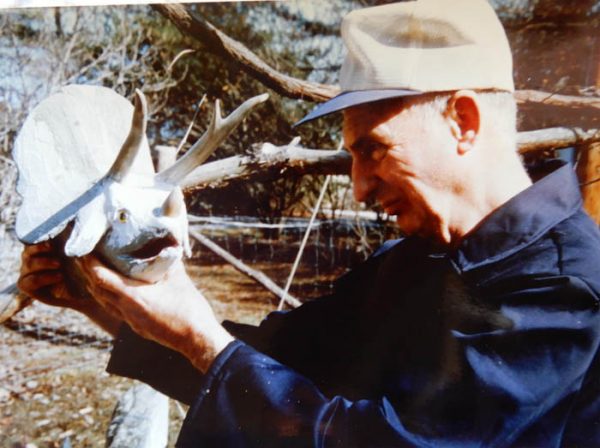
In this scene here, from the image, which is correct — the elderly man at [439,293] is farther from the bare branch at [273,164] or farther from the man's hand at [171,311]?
the bare branch at [273,164]

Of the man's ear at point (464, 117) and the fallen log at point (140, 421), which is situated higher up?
the man's ear at point (464, 117)

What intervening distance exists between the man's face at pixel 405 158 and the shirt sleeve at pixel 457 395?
14 centimetres

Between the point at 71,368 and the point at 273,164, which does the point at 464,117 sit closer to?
the point at 273,164

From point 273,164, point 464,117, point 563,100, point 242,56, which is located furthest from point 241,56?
point 563,100

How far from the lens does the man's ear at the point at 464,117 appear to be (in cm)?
60

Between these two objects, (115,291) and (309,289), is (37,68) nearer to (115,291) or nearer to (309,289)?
(115,291)

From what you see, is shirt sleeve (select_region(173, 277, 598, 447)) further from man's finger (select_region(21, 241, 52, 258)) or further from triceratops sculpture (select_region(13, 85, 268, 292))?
man's finger (select_region(21, 241, 52, 258))

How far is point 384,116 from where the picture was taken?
2.01 feet

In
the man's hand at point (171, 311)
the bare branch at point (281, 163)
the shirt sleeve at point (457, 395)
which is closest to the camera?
the shirt sleeve at point (457, 395)

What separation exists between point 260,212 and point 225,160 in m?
0.10

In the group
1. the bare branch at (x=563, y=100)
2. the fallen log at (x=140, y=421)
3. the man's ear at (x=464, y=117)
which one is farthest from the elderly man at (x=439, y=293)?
the fallen log at (x=140, y=421)

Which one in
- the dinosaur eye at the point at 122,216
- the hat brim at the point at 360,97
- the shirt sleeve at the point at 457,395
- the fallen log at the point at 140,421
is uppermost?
the hat brim at the point at 360,97

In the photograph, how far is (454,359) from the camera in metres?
0.61

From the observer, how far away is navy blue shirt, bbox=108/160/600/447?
1.77ft
